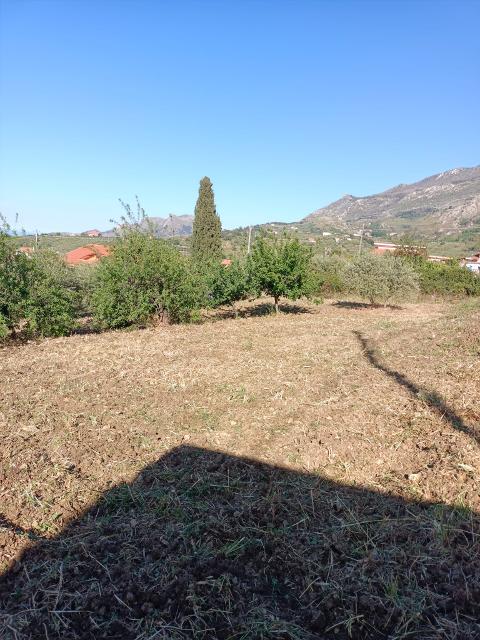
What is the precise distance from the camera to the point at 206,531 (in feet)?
9.55

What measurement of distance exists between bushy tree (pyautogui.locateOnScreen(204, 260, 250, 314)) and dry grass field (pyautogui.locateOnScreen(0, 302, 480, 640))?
8311 millimetres

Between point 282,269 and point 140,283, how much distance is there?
5.04m

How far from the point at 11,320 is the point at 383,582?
Answer: 10.00 meters

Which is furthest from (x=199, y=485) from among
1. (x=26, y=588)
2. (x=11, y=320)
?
(x=11, y=320)

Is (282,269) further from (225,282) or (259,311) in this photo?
(259,311)

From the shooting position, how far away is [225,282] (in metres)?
14.7

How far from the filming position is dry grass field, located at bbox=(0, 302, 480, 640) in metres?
2.25

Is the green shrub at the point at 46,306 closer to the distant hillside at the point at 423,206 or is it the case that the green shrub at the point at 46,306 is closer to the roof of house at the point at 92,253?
the roof of house at the point at 92,253

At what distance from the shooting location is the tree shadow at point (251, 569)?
85.7 inches

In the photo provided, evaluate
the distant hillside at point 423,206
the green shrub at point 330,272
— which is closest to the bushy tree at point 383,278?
the green shrub at point 330,272

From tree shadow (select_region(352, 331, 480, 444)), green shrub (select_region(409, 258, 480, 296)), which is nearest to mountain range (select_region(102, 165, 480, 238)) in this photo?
green shrub (select_region(409, 258, 480, 296))

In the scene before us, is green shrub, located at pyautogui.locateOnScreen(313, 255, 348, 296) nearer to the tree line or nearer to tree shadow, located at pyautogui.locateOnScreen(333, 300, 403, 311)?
tree shadow, located at pyautogui.locateOnScreen(333, 300, 403, 311)

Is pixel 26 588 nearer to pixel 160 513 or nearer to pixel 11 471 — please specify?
pixel 160 513

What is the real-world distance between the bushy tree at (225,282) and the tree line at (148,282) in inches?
1.4
